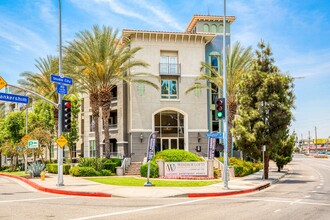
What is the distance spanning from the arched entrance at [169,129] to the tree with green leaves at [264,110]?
589 inches

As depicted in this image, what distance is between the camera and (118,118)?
43.5 meters

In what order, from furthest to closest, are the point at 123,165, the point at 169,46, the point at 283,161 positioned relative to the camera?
the point at 169,46, the point at 283,161, the point at 123,165

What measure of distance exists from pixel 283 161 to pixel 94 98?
1991cm

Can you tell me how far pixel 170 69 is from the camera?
42.5 meters

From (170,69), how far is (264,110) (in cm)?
1655

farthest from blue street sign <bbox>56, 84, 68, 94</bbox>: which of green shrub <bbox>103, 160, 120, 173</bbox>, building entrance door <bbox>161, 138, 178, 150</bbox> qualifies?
building entrance door <bbox>161, 138, 178, 150</bbox>

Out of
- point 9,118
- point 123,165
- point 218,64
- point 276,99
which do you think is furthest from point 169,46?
point 9,118

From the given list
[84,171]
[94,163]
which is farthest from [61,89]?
[94,163]

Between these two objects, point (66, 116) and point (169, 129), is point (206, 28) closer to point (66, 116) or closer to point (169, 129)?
point (169, 129)

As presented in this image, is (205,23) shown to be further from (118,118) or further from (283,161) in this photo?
(283,161)

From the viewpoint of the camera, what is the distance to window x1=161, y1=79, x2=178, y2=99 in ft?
139

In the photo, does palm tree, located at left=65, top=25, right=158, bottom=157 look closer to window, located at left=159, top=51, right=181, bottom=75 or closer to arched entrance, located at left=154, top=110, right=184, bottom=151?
window, located at left=159, top=51, right=181, bottom=75

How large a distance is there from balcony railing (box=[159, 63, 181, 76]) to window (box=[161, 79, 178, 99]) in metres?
0.86

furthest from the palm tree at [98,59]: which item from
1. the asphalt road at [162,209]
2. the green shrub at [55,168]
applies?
the asphalt road at [162,209]
